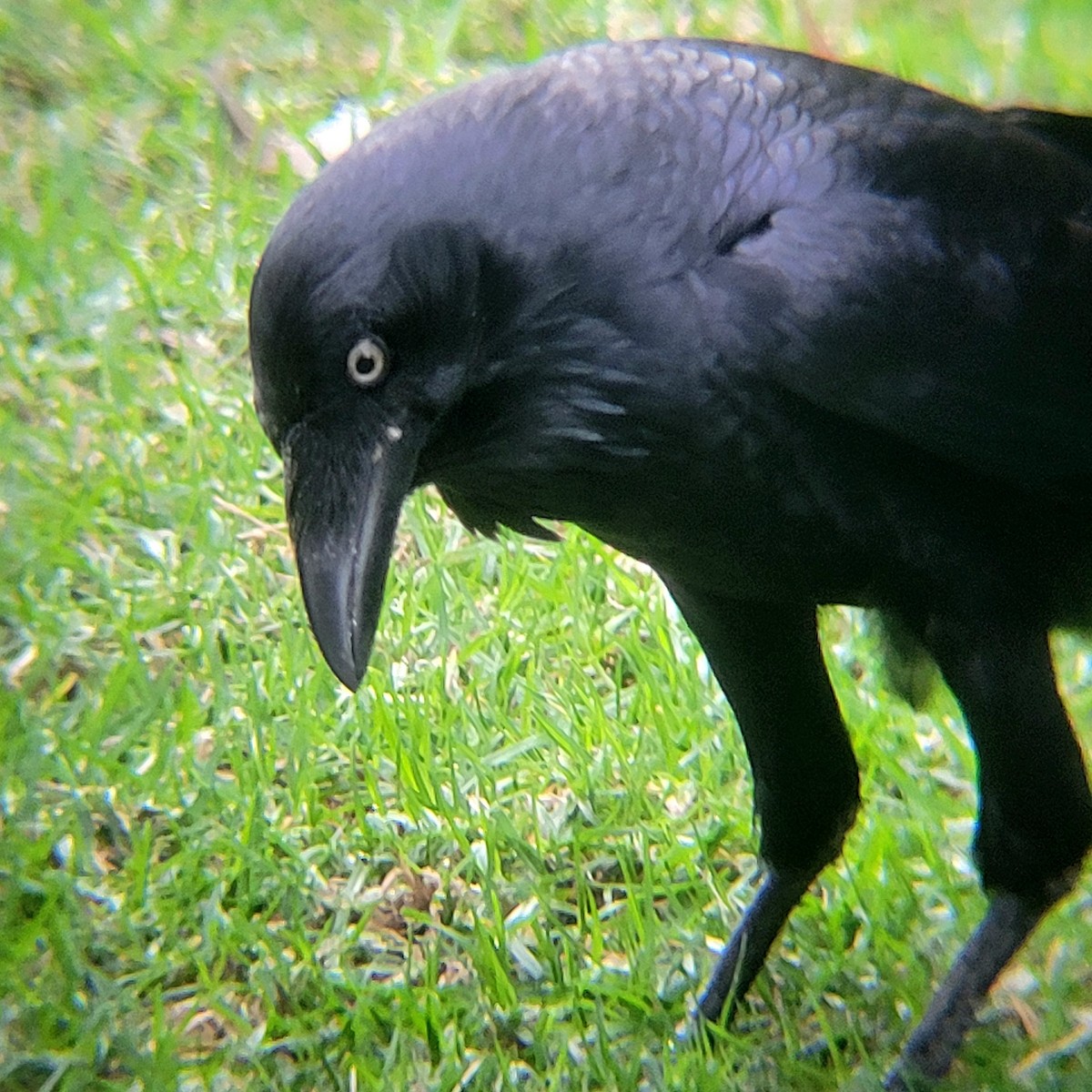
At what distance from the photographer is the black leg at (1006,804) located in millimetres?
2199

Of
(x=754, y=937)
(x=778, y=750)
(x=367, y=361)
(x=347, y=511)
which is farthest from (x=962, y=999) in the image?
(x=367, y=361)

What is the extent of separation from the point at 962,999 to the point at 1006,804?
1.13 ft

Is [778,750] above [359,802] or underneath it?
above

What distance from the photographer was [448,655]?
3.16 m

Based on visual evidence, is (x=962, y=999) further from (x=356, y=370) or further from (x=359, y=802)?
(x=356, y=370)

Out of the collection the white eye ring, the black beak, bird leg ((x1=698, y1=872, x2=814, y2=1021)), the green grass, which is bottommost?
the green grass

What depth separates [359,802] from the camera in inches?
114

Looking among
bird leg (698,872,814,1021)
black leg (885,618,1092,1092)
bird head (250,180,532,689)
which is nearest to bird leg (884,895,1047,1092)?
black leg (885,618,1092,1092)

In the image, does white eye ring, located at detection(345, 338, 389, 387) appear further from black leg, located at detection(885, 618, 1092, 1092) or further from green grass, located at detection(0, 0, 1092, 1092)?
green grass, located at detection(0, 0, 1092, 1092)

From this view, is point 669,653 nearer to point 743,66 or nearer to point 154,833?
point 154,833

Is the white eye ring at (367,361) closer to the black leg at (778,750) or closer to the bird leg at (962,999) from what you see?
the black leg at (778,750)

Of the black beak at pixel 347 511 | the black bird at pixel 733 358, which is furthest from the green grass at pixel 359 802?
the black beak at pixel 347 511

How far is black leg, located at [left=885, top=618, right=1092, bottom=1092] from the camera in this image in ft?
7.22

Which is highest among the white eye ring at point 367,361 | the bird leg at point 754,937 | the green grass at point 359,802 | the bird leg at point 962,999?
the white eye ring at point 367,361
